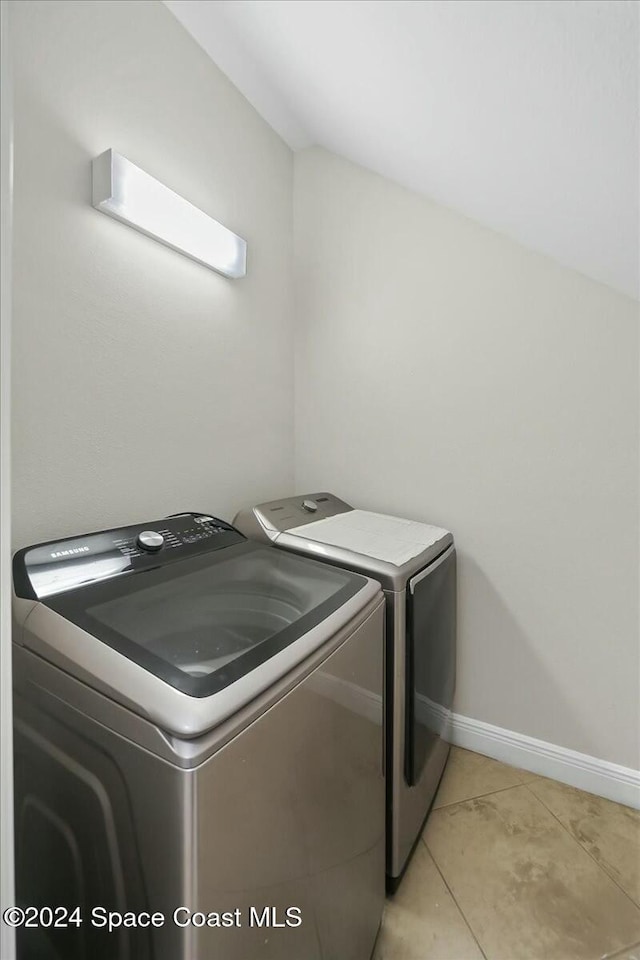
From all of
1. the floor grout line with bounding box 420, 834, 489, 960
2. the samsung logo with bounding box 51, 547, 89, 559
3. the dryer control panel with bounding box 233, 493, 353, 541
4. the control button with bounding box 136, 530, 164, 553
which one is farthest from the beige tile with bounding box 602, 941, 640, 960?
the samsung logo with bounding box 51, 547, 89, 559

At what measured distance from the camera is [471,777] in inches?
68.2

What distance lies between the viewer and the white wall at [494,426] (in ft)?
5.23

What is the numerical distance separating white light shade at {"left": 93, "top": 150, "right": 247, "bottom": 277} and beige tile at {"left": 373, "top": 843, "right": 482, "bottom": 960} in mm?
2087

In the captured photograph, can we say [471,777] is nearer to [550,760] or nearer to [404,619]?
[550,760]

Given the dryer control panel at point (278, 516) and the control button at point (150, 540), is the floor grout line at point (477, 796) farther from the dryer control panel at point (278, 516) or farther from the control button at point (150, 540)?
the control button at point (150, 540)

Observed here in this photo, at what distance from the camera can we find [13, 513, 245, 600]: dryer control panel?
0.96 metres

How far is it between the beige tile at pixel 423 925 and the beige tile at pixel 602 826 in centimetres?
51

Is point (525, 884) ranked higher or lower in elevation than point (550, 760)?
lower

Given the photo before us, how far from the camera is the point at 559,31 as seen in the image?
78cm

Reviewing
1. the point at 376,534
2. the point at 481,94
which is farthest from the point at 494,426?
the point at 481,94

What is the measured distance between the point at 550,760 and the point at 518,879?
1.66ft

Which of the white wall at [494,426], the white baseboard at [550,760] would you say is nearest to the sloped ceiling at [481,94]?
the white wall at [494,426]

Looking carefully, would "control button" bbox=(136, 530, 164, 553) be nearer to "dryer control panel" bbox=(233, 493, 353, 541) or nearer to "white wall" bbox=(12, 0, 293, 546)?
"white wall" bbox=(12, 0, 293, 546)

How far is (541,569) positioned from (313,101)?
A: 2.00m
